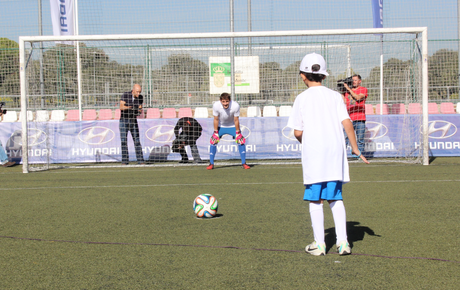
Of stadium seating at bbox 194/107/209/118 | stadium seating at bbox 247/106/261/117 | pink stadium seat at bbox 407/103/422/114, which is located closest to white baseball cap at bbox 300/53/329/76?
pink stadium seat at bbox 407/103/422/114

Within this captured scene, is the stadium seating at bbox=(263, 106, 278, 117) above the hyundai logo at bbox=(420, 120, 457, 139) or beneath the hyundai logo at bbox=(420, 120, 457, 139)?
above

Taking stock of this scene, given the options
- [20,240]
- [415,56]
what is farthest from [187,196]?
[415,56]

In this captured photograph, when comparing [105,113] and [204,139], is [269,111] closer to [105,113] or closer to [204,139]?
[204,139]

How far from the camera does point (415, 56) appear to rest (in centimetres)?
1188

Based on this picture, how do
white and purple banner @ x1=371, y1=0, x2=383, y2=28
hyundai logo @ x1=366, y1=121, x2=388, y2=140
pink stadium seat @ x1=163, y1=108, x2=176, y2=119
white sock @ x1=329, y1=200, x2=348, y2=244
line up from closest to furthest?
1. white sock @ x1=329, y1=200, x2=348, y2=244
2. hyundai logo @ x1=366, y1=121, x2=388, y2=140
3. pink stadium seat @ x1=163, y1=108, x2=176, y2=119
4. white and purple banner @ x1=371, y1=0, x2=383, y2=28

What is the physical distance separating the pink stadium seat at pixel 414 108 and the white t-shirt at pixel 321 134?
8576 millimetres

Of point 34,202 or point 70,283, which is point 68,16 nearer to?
point 34,202

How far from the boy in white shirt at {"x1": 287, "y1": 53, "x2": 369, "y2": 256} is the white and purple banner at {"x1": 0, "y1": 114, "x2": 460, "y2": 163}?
867 cm

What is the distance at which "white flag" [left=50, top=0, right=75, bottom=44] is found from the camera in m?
15.6

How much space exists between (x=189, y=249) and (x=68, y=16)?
13566 millimetres

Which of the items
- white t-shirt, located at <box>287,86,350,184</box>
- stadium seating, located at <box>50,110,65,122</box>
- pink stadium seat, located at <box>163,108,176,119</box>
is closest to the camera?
white t-shirt, located at <box>287,86,350,184</box>

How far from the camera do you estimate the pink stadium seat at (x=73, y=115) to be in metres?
14.4

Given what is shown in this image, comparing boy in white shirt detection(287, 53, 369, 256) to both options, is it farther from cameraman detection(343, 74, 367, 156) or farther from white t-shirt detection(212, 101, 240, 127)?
cameraman detection(343, 74, 367, 156)

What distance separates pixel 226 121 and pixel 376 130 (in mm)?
4333
